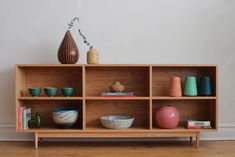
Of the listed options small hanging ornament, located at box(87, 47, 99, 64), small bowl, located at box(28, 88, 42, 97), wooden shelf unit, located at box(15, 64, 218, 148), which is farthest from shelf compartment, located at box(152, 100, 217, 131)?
small bowl, located at box(28, 88, 42, 97)

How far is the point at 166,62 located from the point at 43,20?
1.12 metres

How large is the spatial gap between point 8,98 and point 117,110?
94 centimetres

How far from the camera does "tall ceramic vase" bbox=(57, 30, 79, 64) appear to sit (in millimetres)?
2375

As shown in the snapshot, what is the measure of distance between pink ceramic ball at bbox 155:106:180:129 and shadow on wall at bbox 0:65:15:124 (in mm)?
1236

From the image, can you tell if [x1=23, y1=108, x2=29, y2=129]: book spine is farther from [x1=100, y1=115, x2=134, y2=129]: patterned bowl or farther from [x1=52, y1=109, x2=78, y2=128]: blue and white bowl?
[x1=100, y1=115, x2=134, y2=129]: patterned bowl

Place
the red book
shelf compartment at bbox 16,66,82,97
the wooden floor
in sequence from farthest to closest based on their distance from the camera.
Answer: shelf compartment at bbox 16,66,82,97 → the red book → the wooden floor

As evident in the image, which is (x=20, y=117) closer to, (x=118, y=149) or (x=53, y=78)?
(x=53, y=78)

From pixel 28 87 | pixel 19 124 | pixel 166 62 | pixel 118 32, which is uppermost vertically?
pixel 118 32

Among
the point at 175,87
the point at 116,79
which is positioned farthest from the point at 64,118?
the point at 175,87

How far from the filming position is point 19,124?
235 centimetres

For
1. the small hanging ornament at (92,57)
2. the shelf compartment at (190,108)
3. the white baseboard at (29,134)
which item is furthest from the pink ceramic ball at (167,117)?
the small hanging ornament at (92,57)

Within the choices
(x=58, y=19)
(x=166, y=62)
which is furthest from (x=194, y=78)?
(x=58, y=19)

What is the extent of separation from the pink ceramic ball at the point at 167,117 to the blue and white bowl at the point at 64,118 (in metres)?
0.67

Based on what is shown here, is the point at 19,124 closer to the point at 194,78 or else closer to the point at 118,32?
the point at 118,32
